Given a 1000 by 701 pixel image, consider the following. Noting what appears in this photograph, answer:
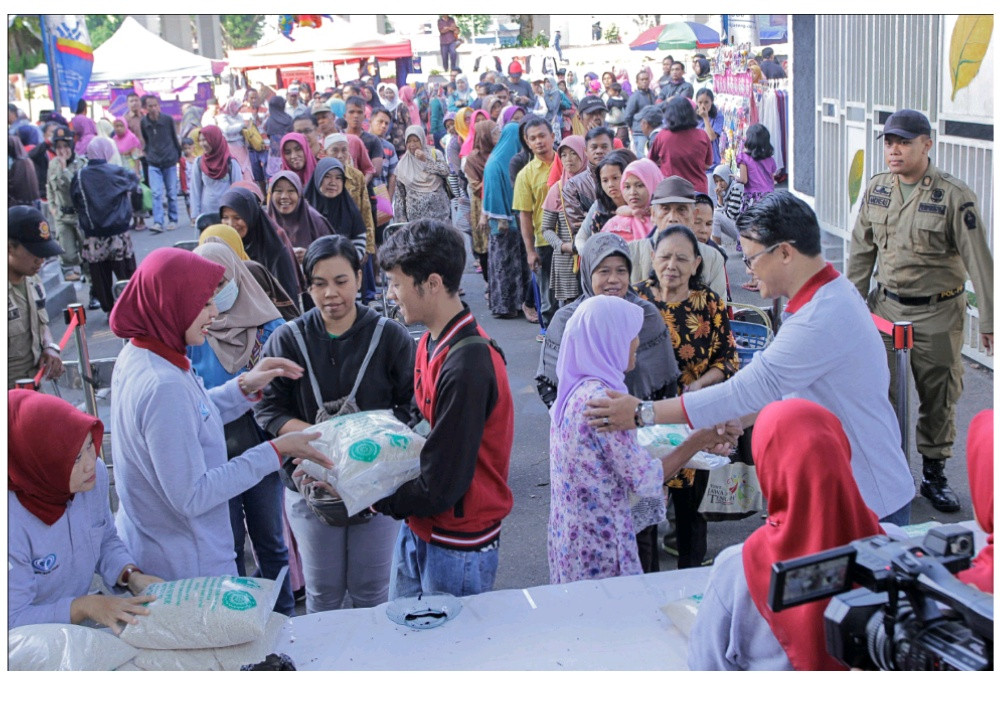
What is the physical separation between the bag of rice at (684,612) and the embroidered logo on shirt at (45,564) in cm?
183

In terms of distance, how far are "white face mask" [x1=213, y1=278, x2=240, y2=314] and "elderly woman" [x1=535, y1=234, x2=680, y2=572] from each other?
133 cm

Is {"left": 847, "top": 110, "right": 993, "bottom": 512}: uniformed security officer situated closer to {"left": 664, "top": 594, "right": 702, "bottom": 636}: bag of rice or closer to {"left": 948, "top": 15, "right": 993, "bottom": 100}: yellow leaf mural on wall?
{"left": 948, "top": 15, "right": 993, "bottom": 100}: yellow leaf mural on wall

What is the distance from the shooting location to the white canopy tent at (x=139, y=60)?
22.7m

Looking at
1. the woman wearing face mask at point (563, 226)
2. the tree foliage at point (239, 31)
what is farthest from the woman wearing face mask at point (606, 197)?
the tree foliage at point (239, 31)

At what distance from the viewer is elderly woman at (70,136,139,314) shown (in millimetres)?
9930

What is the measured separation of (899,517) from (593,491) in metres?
1.00

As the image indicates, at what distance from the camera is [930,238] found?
16.7 feet

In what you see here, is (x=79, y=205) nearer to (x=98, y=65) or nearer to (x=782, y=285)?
(x=782, y=285)

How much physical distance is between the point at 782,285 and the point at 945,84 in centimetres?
488

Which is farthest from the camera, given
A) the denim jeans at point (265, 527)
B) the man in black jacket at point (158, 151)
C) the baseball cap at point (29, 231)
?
the man in black jacket at point (158, 151)

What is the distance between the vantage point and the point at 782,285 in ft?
10.5

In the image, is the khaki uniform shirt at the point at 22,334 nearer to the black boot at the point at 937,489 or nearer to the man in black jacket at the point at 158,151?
the black boot at the point at 937,489

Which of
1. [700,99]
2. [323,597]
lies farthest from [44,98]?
[323,597]

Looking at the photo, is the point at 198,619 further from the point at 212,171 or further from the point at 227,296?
the point at 212,171
